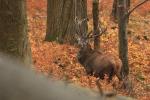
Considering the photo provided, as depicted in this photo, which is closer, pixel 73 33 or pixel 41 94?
pixel 41 94

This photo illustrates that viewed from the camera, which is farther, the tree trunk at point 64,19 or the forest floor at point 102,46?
the tree trunk at point 64,19

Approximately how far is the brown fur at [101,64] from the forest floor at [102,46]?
281 millimetres

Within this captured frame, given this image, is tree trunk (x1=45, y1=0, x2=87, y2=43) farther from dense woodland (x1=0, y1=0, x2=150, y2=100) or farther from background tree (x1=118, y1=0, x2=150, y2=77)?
background tree (x1=118, y1=0, x2=150, y2=77)

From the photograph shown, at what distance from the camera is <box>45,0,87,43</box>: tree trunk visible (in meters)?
17.9

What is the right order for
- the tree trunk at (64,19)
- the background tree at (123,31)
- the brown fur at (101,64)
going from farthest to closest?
1. the tree trunk at (64,19)
2. the brown fur at (101,64)
3. the background tree at (123,31)

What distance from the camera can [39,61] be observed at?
14.0m

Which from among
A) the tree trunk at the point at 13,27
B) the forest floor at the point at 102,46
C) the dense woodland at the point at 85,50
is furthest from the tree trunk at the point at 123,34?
the tree trunk at the point at 13,27

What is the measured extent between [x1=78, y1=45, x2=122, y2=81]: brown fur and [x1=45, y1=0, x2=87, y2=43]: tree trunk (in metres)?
2.52

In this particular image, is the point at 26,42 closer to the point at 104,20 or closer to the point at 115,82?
the point at 115,82

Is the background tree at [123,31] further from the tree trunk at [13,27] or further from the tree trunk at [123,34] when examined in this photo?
the tree trunk at [13,27]

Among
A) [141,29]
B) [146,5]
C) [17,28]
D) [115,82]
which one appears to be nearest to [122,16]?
[115,82]

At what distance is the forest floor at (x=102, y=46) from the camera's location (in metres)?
13.0

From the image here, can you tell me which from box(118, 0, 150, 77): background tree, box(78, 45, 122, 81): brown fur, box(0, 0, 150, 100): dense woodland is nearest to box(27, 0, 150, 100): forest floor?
box(0, 0, 150, 100): dense woodland

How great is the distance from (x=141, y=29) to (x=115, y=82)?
13.4 metres
